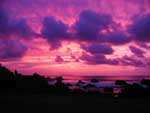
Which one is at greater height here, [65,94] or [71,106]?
[65,94]

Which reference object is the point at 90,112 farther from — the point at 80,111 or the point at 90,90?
the point at 90,90

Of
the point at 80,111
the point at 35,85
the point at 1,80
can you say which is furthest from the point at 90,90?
the point at 80,111

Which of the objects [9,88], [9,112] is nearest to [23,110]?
[9,112]

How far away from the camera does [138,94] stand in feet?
86.8

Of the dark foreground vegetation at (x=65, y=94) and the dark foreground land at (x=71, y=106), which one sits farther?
the dark foreground vegetation at (x=65, y=94)

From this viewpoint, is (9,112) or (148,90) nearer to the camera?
(9,112)

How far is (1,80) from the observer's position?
33438 mm

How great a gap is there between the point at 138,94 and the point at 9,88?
13.6m

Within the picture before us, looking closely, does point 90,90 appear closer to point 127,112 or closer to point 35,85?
point 35,85

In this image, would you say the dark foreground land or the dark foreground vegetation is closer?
the dark foreground land

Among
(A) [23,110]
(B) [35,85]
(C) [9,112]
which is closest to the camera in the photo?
(C) [9,112]

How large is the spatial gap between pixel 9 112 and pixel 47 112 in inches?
71.3

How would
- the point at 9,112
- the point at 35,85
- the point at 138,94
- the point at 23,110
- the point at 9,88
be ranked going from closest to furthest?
the point at 9,112
the point at 23,110
the point at 138,94
the point at 9,88
the point at 35,85

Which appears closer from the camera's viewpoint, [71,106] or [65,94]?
[71,106]
